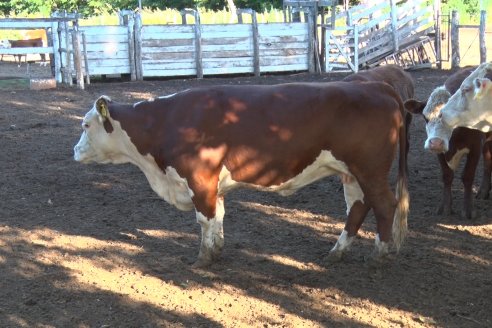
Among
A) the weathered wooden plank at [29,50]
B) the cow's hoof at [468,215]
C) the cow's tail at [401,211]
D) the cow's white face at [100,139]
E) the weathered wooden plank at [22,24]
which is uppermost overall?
the weathered wooden plank at [22,24]

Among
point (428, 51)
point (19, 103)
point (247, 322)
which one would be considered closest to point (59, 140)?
point (19, 103)

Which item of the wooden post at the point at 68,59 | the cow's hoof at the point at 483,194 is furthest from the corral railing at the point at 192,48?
the cow's hoof at the point at 483,194

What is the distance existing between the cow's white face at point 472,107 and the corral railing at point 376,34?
14.4 metres

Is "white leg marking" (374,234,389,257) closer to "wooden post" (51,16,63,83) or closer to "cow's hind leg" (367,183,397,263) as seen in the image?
"cow's hind leg" (367,183,397,263)

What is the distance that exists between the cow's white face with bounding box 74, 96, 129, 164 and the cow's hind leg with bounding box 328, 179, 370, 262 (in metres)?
1.90

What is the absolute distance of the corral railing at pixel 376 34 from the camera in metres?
20.4

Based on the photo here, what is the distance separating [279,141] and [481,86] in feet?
5.35

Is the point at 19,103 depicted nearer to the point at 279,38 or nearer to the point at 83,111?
the point at 83,111

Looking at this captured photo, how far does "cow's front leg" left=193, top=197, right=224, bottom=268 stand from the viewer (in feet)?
18.5

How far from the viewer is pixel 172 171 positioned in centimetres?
562

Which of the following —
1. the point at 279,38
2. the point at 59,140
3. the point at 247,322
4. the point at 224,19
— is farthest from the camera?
the point at 224,19

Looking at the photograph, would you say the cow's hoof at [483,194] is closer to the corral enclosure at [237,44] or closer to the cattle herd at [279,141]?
the cattle herd at [279,141]

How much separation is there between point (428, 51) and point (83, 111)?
1303 cm

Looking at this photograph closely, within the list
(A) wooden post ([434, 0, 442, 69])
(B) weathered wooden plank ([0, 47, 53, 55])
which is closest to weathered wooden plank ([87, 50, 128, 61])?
→ (B) weathered wooden plank ([0, 47, 53, 55])
